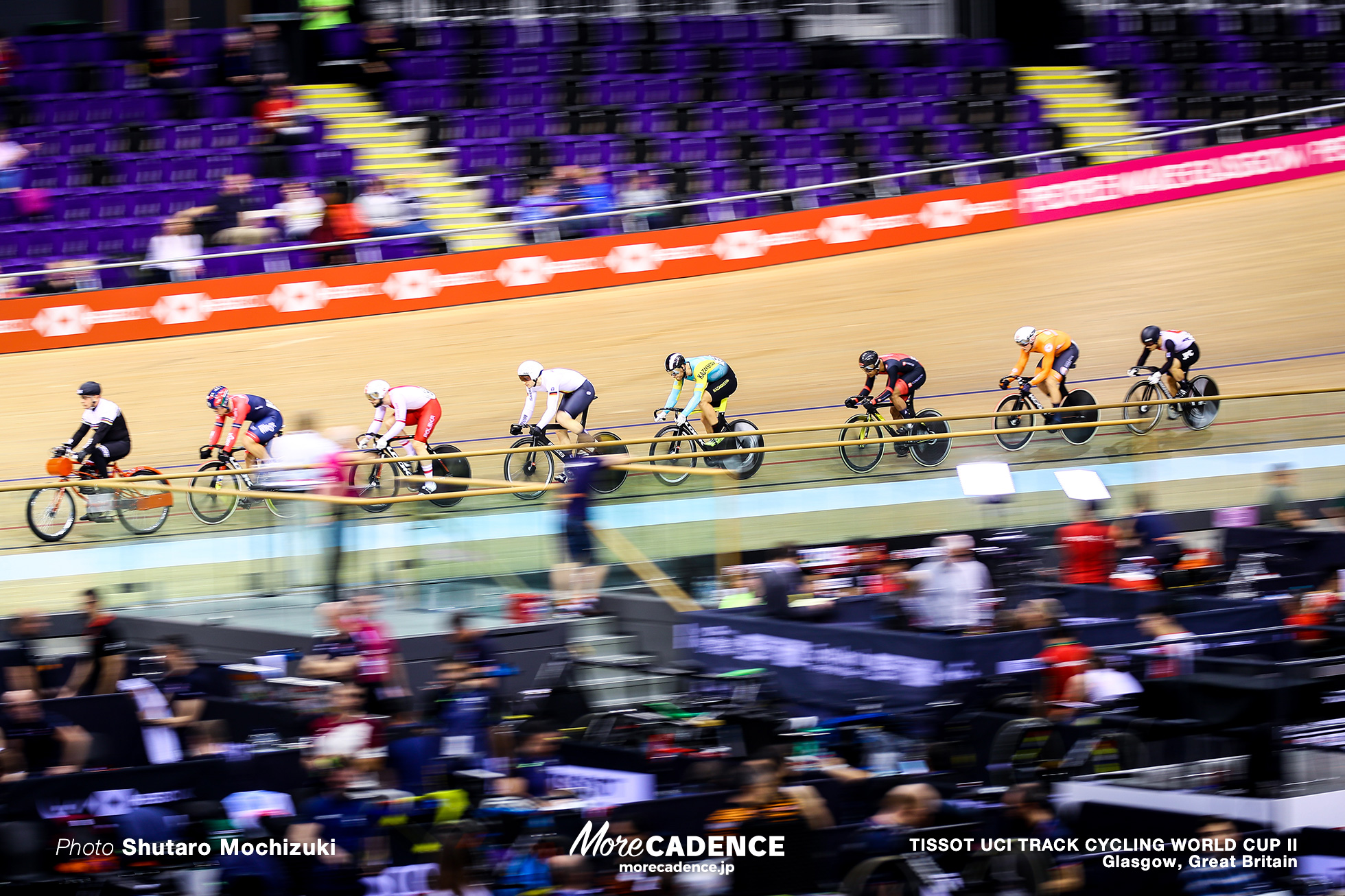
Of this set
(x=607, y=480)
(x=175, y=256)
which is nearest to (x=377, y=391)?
(x=607, y=480)

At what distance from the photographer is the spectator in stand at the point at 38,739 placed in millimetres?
6555

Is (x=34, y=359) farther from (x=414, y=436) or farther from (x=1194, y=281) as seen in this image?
(x=1194, y=281)

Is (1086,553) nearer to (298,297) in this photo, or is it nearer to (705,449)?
(705,449)

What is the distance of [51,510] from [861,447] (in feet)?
16.4

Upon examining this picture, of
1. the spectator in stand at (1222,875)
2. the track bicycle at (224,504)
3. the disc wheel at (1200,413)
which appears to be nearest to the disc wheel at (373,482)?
the track bicycle at (224,504)

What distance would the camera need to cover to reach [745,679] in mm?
7383

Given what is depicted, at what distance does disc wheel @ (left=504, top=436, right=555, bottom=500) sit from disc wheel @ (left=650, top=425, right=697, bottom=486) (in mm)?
795

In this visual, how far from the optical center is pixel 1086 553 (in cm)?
834

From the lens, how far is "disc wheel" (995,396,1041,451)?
947cm

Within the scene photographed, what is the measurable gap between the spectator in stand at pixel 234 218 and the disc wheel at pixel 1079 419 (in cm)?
930

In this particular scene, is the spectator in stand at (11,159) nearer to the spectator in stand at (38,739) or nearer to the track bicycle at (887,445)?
the track bicycle at (887,445)

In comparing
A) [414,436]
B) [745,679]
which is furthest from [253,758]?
[414,436]

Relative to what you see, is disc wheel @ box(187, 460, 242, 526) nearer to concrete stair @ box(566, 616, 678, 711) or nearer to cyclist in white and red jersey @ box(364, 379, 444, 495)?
concrete stair @ box(566, 616, 678, 711)

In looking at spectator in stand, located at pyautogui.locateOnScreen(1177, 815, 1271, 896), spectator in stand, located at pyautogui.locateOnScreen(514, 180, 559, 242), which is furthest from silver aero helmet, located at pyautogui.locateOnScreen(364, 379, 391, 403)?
spectator in stand, located at pyautogui.locateOnScreen(1177, 815, 1271, 896)
